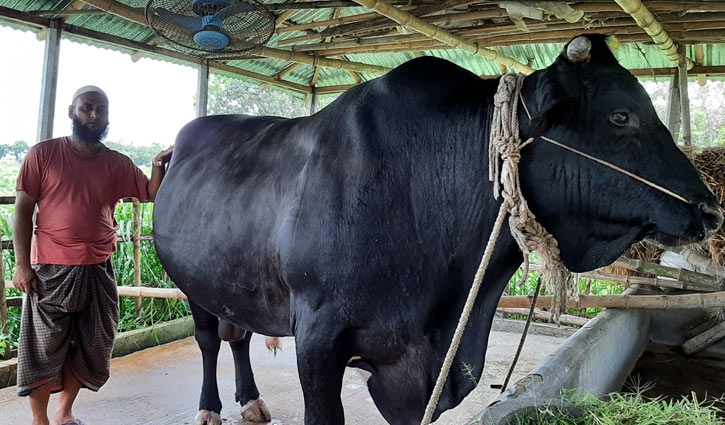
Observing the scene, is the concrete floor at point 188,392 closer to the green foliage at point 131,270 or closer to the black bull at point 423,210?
the green foliage at point 131,270

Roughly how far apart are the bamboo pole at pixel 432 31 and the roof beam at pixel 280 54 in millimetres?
988

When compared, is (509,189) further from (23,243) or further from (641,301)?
(641,301)

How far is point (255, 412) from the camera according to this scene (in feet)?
12.0

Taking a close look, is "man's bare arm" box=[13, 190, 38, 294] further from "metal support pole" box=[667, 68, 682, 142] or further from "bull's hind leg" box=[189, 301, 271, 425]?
"metal support pole" box=[667, 68, 682, 142]

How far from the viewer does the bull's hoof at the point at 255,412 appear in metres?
3.65

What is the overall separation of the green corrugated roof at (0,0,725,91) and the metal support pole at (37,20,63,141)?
0.21m

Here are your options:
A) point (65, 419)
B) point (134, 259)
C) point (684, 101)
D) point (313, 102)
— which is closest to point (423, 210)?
point (65, 419)

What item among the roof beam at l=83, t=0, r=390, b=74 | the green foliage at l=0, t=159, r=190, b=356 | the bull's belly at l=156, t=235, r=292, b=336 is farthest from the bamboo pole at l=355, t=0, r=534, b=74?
the green foliage at l=0, t=159, r=190, b=356

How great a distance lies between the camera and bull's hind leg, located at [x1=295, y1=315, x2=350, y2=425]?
2.05m

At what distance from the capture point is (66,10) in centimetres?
486

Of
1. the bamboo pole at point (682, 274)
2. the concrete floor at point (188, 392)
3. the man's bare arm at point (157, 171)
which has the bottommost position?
the concrete floor at point (188, 392)

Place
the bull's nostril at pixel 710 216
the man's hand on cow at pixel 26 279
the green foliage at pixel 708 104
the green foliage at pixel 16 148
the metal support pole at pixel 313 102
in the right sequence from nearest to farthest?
the bull's nostril at pixel 710 216 < the man's hand on cow at pixel 26 279 < the metal support pole at pixel 313 102 < the green foliage at pixel 16 148 < the green foliage at pixel 708 104

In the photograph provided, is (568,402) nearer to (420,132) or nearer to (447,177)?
(447,177)

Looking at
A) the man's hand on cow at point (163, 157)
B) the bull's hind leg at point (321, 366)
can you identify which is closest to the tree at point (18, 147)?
the man's hand on cow at point (163, 157)
